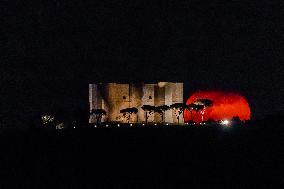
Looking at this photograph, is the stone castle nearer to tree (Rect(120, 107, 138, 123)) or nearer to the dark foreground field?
tree (Rect(120, 107, 138, 123))

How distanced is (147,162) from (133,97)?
145ft

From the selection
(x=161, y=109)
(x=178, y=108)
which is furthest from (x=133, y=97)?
(x=178, y=108)

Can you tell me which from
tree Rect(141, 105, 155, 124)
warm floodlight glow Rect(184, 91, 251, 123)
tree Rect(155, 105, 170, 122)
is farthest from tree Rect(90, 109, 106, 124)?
warm floodlight glow Rect(184, 91, 251, 123)

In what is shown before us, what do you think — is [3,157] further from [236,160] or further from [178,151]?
[236,160]

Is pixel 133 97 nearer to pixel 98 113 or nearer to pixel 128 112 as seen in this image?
pixel 128 112

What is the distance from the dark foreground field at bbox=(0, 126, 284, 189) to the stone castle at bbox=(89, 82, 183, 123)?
33.9 metres

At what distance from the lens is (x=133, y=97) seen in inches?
2657

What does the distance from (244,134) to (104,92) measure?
36.5 meters

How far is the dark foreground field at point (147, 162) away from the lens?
795 inches

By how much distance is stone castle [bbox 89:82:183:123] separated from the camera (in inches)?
2596

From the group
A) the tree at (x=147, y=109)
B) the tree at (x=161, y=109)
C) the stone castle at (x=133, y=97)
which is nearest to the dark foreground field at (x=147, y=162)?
the stone castle at (x=133, y=97)

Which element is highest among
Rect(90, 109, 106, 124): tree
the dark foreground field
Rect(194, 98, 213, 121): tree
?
Rect(194, 98, 213, 121): tree

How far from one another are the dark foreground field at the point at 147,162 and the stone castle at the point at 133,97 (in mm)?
33929

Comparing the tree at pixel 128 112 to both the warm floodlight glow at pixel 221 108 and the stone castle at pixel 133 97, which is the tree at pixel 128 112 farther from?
the warm floodlight glow at pixel 221 108
